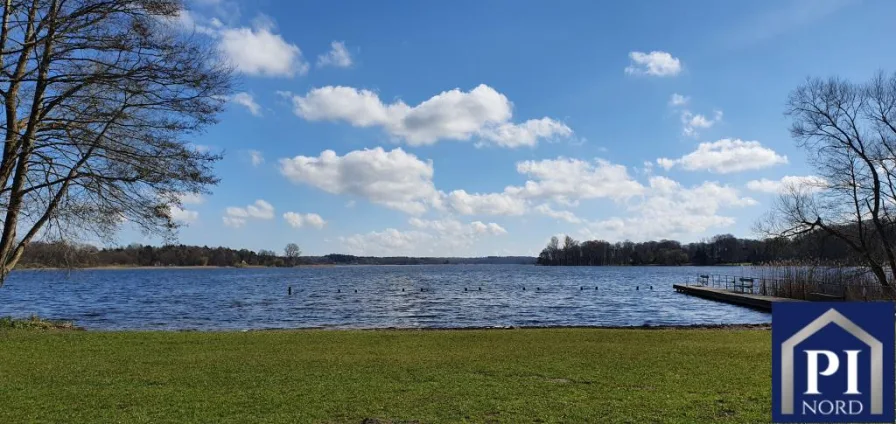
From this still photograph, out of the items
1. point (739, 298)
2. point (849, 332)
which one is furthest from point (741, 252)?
point (849, 332)

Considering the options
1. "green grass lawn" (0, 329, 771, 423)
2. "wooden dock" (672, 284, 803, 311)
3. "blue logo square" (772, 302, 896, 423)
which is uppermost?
"blue logo square" (772, 302, 896, 423)

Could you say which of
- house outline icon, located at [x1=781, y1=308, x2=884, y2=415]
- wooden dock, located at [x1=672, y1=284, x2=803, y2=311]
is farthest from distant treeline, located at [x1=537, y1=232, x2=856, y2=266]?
house outline icon, located at [x1=781, y1=308, x2=884, y2=415]

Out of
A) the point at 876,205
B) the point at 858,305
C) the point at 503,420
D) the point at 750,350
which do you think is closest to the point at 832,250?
the point at 876,205

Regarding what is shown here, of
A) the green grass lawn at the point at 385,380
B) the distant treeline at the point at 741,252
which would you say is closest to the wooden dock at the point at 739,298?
the distant treeline at the point at 741,252

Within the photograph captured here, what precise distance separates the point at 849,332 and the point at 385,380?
252 inches

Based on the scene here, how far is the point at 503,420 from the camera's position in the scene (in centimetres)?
673

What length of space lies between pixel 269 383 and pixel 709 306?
36129mm

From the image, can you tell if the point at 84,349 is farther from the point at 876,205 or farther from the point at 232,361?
the point at 876,205

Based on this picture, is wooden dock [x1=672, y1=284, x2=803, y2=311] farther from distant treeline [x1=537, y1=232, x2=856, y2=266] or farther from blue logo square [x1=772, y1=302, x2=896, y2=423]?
blue logo square [x1=772, y1=302, x2=896, y2=423]

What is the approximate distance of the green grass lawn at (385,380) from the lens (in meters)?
7.09

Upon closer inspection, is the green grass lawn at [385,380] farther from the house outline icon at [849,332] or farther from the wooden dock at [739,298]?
the wooden dock at [739,298]

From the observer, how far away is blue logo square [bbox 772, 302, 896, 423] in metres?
6.26

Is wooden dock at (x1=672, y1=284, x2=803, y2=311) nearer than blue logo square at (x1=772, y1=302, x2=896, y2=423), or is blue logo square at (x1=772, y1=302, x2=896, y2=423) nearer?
blue logo square at (x1=772, y1=302, x2=896, y2=423)

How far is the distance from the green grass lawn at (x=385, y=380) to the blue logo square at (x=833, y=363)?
25.5 inches
